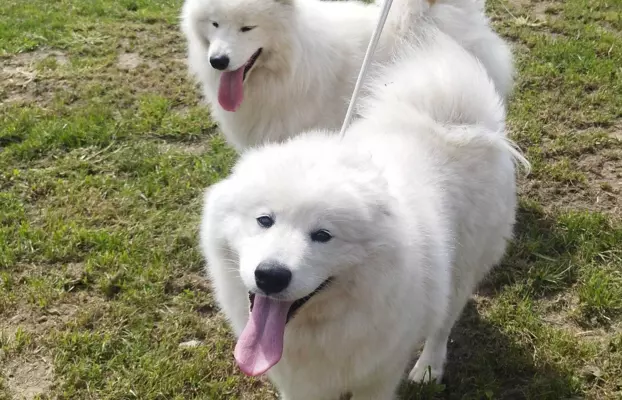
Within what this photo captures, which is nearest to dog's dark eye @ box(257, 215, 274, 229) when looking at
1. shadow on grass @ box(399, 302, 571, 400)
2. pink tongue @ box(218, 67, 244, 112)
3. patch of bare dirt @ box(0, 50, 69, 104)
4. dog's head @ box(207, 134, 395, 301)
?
dog's head @ box(207, 134, 395, 301)

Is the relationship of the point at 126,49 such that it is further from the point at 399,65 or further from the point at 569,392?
the point at 569,392

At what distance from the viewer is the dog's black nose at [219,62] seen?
327cm

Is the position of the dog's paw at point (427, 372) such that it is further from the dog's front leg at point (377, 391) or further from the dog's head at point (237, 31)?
the dog's head at point (237, 31)

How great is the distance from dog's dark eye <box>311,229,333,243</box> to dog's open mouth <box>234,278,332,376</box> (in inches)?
5.2

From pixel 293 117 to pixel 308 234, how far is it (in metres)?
1.92

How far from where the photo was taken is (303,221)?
173 cm

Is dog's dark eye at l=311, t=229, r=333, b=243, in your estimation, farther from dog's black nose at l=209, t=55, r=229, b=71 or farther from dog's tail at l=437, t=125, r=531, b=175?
dog's black nose at l=209, t=55, r=229, b=71

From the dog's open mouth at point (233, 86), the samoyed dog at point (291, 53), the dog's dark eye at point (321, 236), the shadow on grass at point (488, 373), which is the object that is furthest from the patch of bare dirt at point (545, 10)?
the dog's dark eye at point (321, 236)

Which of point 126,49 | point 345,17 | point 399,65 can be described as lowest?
point 126,49

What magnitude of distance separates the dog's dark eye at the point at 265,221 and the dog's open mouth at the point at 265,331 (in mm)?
218

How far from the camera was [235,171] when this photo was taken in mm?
2012

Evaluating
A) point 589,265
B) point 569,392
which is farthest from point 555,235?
point 569,392

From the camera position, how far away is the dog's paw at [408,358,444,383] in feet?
8.80

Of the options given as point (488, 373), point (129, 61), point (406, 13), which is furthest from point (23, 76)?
point (488, 373)
